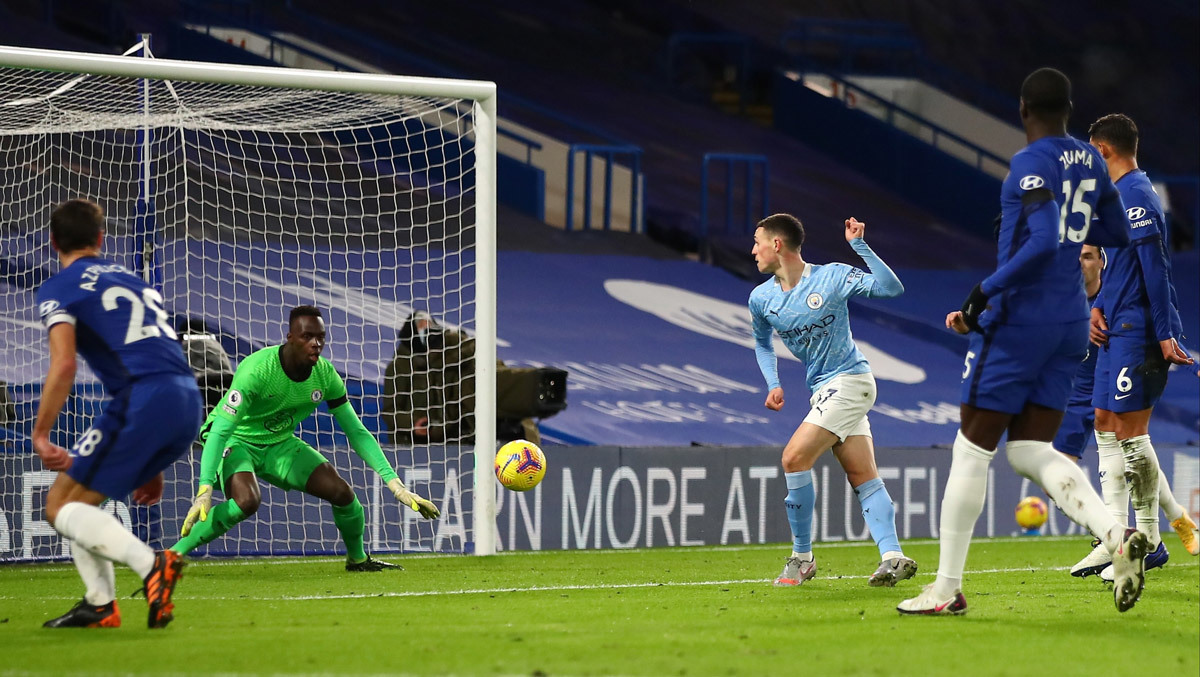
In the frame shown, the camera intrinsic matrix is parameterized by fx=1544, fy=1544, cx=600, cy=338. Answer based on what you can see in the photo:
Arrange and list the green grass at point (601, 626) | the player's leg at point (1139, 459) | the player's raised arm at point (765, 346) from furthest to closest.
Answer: the player's raised arm at point (765, 346), the player's leg at point (1139, 459), the green grass at point (601, 626)

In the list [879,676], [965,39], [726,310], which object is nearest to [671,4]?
[965,39]

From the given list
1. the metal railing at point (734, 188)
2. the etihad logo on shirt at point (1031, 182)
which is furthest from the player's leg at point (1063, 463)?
the metal railing at point (734, 188)

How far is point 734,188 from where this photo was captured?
63.3 feet

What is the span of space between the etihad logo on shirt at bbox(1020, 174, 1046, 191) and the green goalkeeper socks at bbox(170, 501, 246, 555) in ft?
15.7

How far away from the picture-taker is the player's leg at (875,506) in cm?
744

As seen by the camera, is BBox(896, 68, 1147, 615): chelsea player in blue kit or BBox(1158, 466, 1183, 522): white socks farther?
BBox(1158, 466, 1183, 522): white socks

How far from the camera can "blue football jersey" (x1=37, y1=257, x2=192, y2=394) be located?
5605mm

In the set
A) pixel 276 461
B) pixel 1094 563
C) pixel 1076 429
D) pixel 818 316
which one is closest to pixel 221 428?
pixel 276 461

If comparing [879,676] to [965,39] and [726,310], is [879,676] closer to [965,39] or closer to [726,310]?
[726,310]

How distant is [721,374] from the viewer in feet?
Answer: 52.8

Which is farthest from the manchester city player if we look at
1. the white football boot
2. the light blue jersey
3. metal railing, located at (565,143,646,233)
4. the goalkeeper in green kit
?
metal railing, located at (565,143,646,233)

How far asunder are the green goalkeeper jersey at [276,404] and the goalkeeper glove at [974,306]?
146 inches

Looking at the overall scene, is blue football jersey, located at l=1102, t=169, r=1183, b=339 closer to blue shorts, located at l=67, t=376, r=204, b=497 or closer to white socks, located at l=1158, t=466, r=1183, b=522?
white socks, located at l=1158, t=466, r=1183, b=522

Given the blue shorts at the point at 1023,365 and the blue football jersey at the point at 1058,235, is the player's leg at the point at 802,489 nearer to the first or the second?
the blue shorts at the point at 1023,365
